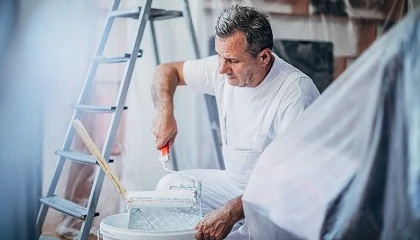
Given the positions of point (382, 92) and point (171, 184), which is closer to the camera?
point (382, 92)

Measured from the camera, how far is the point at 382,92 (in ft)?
3.84

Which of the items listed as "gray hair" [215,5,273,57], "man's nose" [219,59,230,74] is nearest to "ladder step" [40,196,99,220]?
"man's nose" [219,59,230,74]

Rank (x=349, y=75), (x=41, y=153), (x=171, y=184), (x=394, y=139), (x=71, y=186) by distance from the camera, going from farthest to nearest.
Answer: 1. (x=71, y=186)
2. (x=41, y=153)
3. (x=171, y=184)
4. (x=349, y=75)
5. (x=394, y=139)

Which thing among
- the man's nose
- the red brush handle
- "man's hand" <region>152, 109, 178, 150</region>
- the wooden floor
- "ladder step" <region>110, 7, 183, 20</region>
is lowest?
the wooden floor

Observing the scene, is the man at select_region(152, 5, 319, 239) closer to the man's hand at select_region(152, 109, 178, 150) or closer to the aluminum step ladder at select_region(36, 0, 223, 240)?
the man's hand at select_region(152, 109, 178, 150)

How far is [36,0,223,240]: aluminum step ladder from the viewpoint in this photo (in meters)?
2.09

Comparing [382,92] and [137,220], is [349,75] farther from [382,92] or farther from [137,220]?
[137,220]

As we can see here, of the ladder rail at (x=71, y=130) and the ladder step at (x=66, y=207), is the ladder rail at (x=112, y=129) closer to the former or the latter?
the ladder step at (x=66, y=207)

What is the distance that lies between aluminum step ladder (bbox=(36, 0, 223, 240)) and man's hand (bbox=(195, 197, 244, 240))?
0.62 metres

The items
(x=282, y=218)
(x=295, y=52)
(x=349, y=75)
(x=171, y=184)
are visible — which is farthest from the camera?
(x=295, y=52)

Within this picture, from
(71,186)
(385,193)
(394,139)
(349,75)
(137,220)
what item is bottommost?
(71,186)

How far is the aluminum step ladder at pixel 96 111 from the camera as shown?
2.09 metres

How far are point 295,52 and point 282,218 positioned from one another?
1714 mm

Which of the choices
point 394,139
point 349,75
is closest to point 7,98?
point 349,75
